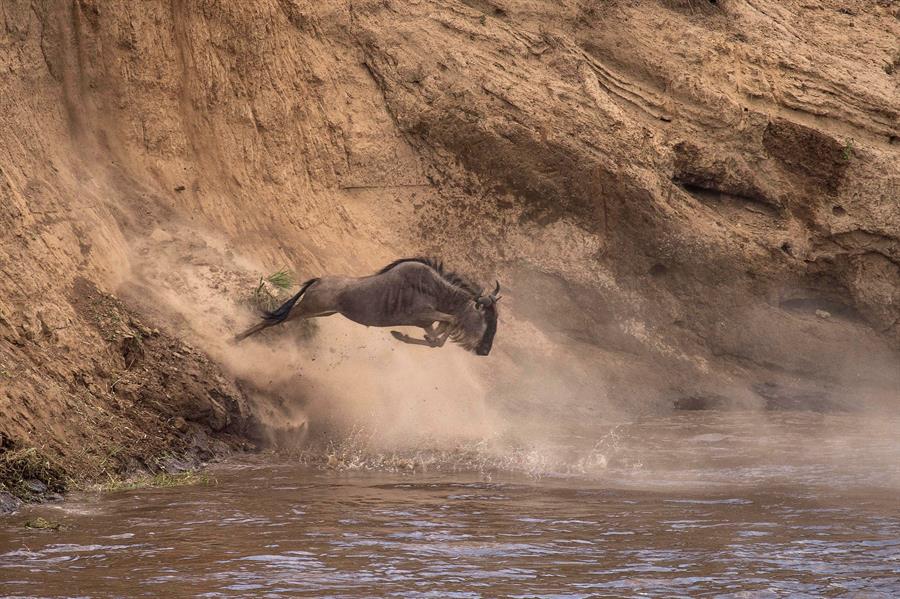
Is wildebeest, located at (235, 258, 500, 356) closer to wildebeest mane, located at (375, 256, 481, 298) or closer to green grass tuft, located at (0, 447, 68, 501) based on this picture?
wildebeest mane, located at (375, 256, 481, 298)

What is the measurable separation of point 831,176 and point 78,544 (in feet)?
34.1

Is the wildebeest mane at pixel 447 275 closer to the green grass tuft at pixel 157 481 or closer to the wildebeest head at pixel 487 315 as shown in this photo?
the wildebeest head at pixel 487 315

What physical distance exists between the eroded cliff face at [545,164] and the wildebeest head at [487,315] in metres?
1.51

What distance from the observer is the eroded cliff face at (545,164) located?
11.8 meters

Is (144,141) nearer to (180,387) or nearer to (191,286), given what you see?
(191,286)

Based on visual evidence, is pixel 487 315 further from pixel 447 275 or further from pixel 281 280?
pixel 281 280

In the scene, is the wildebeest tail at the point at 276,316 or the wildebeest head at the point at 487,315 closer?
the wildebeest tail at the point at 276,316

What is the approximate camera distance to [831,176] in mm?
13977

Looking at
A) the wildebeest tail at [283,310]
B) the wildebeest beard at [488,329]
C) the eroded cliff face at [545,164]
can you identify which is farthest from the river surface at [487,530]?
the eroded cliff face at [545,164]

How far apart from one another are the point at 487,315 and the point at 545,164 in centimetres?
320

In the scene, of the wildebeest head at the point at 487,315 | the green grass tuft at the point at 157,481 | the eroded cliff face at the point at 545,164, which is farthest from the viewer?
the eroded cliff face at the point at 545,164

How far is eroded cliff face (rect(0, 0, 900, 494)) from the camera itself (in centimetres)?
1182

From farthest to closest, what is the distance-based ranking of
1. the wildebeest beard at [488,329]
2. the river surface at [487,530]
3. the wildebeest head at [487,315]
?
the wildebeest beard at [488,329]
the wildebeest head at [487,315]
the river surface at [487,530]

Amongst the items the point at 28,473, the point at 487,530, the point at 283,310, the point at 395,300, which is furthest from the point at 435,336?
the point at 28,473
